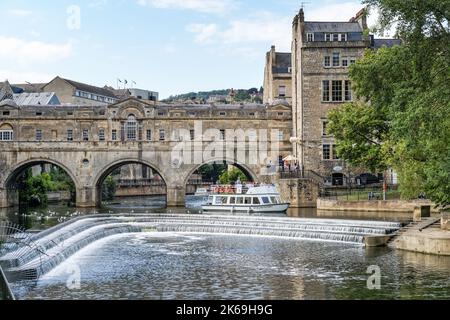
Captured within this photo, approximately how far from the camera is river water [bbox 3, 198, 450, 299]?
24641mm

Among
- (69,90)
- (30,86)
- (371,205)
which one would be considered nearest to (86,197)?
(371,205)

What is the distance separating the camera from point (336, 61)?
68.7 m

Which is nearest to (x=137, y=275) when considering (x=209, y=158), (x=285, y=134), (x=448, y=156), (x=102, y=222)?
(x=448, y=156)

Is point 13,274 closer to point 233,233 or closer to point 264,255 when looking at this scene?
point 264,255

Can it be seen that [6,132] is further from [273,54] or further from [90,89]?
[90,89]

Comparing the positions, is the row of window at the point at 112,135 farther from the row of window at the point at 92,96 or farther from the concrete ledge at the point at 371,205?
the row of window at the point at 92,96

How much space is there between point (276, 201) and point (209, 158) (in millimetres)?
11267

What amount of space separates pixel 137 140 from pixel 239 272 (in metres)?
40.1

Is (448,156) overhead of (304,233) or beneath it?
overhead

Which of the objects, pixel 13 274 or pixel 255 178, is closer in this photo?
pixel 13 274

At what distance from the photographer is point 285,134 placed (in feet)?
237

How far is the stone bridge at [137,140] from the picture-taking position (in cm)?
6712

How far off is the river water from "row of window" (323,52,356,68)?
33453mm

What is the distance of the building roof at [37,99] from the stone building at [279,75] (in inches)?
1237
